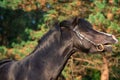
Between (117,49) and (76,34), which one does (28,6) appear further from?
(76,34)

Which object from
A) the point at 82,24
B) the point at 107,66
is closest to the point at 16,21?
the point at 107,66

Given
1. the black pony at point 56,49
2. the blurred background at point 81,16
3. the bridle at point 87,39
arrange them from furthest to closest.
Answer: the blurred background at point 81,16 < the bridle at point 87,39 < the black pony at point 56,49

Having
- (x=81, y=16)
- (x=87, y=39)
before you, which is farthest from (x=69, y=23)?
(x=81, y=16)

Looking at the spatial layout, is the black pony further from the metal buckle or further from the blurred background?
the blurred background

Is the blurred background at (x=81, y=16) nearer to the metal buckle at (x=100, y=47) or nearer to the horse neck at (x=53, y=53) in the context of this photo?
the metal buckle at (x=100, y=47)

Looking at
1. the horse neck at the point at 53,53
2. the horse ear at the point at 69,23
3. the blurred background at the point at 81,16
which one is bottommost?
the blurred background at the point at 81,16

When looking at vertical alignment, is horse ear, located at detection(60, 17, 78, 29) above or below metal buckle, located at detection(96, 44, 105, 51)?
above

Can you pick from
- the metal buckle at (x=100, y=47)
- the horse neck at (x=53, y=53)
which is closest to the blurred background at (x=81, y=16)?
the metal buckle at (x=100, y=47)

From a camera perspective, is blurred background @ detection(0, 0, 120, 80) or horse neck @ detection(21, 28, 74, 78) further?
blurred background @ detection(0, 0, 120, 80)

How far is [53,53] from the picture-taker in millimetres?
4352

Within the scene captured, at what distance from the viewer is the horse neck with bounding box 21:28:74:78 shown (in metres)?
4.29

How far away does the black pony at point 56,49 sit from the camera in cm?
426

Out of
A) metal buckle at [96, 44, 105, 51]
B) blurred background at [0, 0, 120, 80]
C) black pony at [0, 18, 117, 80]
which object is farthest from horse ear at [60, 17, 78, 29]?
blurred background at [0, 0, 120, 80]

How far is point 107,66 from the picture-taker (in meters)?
11.9
